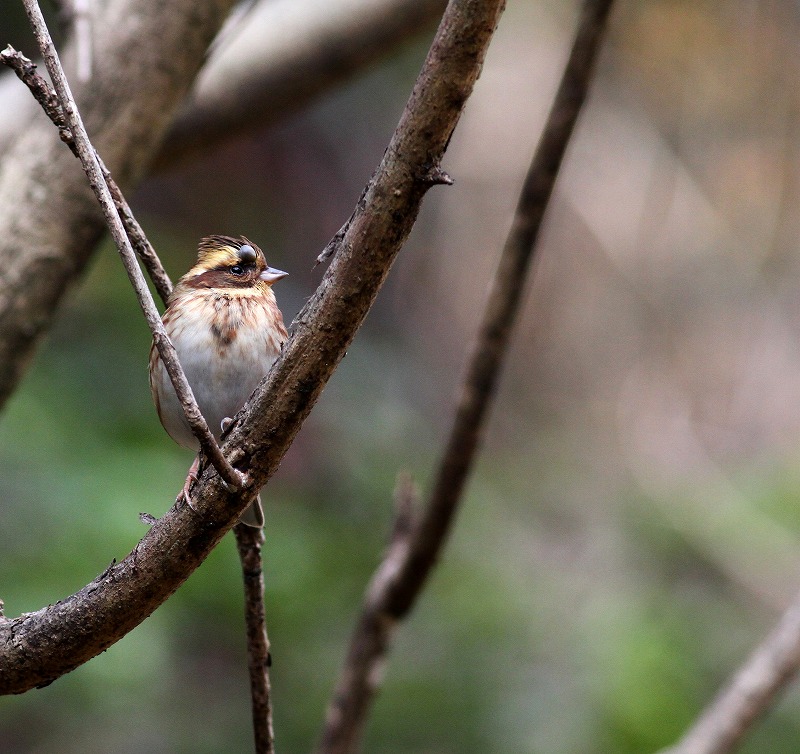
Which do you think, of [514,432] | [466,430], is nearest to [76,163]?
[466,430]

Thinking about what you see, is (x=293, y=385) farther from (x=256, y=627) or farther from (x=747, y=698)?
(x=747, y=698)

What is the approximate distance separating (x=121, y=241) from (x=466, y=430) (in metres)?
1.88

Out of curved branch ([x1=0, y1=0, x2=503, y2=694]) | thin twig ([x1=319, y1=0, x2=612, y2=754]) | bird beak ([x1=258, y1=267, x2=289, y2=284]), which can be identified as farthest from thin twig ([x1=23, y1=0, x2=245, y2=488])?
thin twig ([x1=319, y1=0, x2=612, y2=754])

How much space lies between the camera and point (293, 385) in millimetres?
1517

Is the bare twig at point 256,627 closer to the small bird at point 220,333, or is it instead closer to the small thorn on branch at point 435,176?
the small bird at point 220,333

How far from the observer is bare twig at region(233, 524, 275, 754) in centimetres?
201

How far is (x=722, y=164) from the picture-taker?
25.2 ft

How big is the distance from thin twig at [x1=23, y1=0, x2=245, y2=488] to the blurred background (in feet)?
6.92

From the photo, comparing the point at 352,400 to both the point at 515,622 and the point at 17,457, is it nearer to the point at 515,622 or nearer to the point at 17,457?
the point at 515,622

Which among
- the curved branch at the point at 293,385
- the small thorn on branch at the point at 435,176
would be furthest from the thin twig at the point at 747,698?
the small thorn on branch at the point at 435,176

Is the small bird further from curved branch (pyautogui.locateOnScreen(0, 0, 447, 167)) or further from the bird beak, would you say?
curved branch (pyautogui.locateOnScreen(0, 0, 447, 167))

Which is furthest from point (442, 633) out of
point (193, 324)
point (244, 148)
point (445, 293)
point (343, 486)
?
point (244, 148)

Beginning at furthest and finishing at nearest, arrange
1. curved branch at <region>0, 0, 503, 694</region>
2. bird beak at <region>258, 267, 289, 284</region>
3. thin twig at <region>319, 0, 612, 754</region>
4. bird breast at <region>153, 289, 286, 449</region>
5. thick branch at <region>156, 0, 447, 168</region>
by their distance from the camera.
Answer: thick branch at <region>156, 0, 447, 168</region> < thin twig at <region>319, 0, 612, 754</region> < bird beak at <region>258, 267, 289, 284</region> < bird breast at <region>153, 289, 286, 449</region> < curved branch at <region>0, 0, 503, 694</region>

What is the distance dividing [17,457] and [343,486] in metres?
1.81
